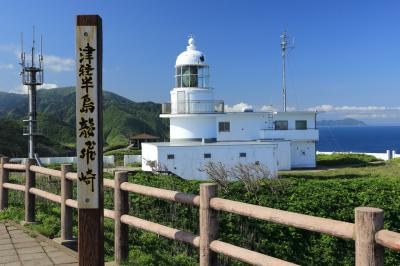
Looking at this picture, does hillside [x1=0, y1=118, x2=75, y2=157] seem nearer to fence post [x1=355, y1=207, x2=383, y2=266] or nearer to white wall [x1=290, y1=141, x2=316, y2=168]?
white wall [x1=290, y1=141, x2=316, y2=168]

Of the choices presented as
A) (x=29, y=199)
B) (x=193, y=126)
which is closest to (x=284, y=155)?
(x=193, y=126)

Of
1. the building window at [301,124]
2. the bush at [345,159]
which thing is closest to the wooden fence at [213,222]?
the building window at [301,124]

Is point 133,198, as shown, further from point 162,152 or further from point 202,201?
point 162,152

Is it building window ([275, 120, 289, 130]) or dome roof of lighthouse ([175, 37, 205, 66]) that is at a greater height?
dome roof of lighthouse ([175, 37, 205, 66])

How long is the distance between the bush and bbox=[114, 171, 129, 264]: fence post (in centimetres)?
2858

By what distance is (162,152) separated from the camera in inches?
924

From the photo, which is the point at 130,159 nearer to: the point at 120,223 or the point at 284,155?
the point at 284,155

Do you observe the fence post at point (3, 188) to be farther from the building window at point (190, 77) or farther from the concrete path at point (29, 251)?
the building window at point (190, 77)

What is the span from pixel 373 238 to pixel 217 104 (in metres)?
24.9

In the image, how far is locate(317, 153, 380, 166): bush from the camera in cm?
3278

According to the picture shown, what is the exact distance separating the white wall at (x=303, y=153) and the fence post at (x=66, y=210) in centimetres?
2477

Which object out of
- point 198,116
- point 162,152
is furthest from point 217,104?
point 162,152

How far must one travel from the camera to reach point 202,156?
2423 centimetres

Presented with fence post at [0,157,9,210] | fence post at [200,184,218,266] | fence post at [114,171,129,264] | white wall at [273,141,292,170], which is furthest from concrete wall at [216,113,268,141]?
fence post at [200,184,218,266]
